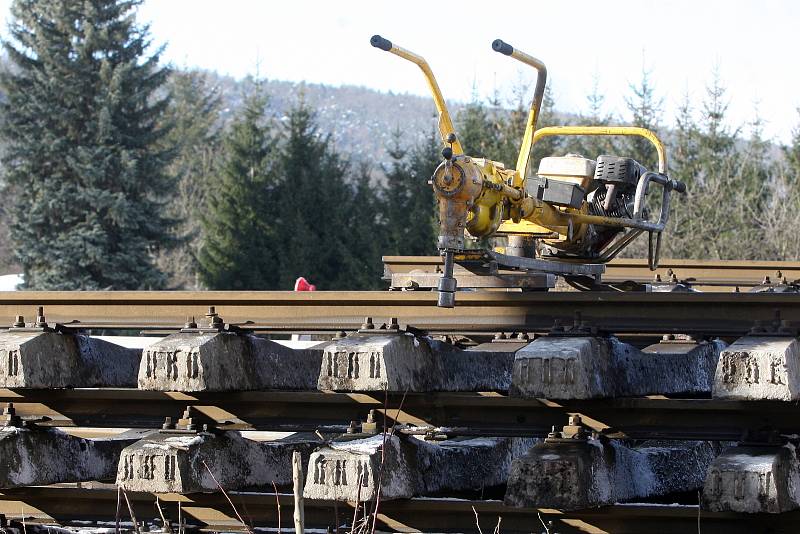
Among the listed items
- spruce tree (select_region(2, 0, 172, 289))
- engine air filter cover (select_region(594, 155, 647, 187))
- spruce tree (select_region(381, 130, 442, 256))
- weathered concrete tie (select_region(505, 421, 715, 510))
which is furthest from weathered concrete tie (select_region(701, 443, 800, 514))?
spruce tree (select_region(2, 0, 172, 289))

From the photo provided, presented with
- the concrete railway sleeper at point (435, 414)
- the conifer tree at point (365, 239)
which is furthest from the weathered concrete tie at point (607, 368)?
the conifer tree at point (365, 239)

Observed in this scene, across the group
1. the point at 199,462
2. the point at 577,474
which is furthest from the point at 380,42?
the point at 577,474

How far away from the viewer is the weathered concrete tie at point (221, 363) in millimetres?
5941

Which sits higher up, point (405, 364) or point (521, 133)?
point (521, 133)

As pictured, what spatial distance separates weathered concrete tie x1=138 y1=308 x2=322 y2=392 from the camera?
5.94 m

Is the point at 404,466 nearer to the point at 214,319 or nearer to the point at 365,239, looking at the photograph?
the point at 214,319

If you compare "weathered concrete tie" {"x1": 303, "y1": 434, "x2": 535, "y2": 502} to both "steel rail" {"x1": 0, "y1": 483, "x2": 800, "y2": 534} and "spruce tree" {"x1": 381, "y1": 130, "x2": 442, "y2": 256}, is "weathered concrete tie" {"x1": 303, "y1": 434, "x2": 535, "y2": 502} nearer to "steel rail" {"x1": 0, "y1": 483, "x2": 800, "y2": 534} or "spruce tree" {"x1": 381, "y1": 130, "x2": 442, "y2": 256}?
"steel rail" {"x1": 0, "y1": 483, "x2": 800, "y2": 534}

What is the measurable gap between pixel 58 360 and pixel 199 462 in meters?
0.90

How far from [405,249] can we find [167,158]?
709 centimetres

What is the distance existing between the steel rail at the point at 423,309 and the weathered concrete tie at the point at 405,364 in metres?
0.15

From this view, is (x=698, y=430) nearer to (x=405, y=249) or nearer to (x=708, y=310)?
(x=708, y=310)

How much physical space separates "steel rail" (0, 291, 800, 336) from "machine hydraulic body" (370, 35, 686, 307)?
0.27 metres

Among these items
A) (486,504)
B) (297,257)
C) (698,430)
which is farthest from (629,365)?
(297,257)

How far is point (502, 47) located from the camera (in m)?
6.68
